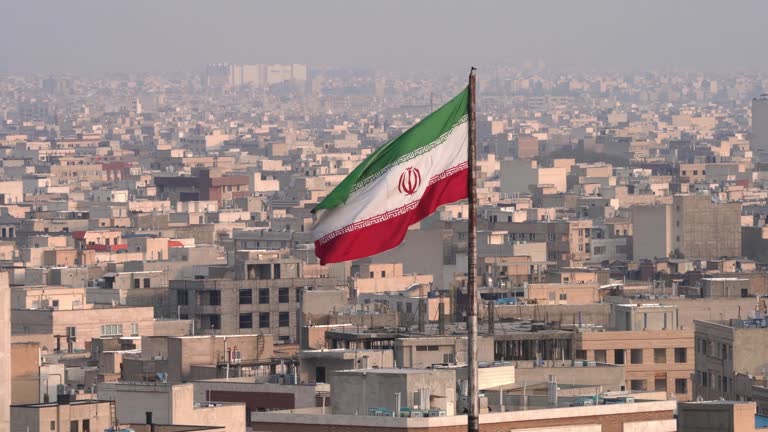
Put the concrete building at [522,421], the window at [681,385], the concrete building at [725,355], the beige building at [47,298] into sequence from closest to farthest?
the concrete building at [522,421], the concrete building at [725,355], the window at [681,385], the beige building at [47,298]

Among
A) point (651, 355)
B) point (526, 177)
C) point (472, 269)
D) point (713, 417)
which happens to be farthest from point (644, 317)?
point (526, 177)

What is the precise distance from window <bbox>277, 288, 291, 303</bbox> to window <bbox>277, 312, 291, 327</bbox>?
0.40 meters

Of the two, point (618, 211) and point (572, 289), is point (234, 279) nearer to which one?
point (572, 289)

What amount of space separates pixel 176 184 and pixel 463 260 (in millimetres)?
73563

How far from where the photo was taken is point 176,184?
6196 inches

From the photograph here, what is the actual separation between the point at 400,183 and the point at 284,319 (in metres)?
43.8

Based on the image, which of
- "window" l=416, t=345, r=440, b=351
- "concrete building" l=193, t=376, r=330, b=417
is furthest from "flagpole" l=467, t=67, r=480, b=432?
"window" l=416, t=345, r=440, b=351

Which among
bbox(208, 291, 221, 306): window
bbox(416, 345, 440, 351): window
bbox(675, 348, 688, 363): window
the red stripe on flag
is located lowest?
bbox(675, 348, 688, 363): window

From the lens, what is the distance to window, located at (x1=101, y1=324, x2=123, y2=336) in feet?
193

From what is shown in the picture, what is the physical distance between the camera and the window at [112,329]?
5875cm

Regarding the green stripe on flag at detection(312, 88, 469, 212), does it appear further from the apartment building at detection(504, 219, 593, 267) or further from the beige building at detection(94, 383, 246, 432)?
the apartment building at detection(504, 219, 593, 267)

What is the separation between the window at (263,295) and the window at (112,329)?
245 inches

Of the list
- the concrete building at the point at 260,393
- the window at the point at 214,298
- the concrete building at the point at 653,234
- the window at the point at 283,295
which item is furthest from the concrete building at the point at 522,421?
the concrete building at the point at 653,234

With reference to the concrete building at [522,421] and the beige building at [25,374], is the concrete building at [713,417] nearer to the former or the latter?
the concrete building at [522,421]
